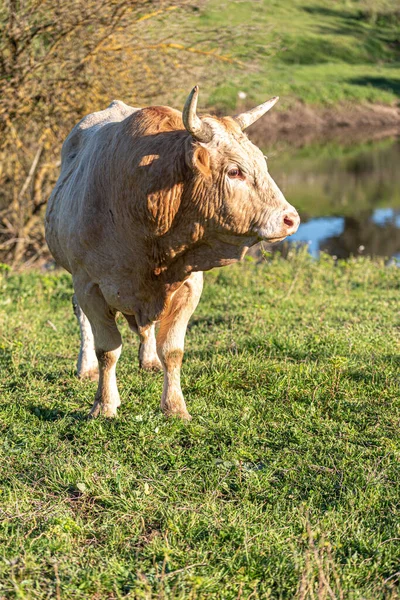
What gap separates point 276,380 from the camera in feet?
19.7

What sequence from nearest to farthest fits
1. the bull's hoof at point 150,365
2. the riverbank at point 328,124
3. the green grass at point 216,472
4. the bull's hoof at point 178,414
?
the green grass at point 216,472, the bull's hoof at point 178,414, the bull's hoof at point 150,365, the riverbank at point 328,124

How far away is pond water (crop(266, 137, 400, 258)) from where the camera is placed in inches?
714

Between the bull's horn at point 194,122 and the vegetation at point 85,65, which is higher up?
the bull's horn at point 194,122

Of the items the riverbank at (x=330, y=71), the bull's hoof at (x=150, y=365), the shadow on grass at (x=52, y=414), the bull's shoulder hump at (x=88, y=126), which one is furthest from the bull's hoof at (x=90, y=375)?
the riverbank at (x=330, y=71)

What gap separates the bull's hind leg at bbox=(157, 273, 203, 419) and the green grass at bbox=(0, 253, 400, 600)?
160 millimetres

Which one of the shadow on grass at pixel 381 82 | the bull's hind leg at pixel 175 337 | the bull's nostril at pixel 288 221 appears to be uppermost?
the bull's nostril at pixel 288 221

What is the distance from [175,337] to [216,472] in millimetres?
1356

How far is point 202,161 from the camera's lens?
15.0 feet

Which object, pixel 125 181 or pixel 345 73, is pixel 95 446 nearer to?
pixel 125 181

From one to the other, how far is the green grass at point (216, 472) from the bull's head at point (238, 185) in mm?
1485

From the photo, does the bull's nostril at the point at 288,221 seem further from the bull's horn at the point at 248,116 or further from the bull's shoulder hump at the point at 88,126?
the bull's shoulder hump at the point at 88,126

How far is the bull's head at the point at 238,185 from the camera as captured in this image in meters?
4.51

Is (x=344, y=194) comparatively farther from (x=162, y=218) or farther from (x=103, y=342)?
(x=162, y=218)

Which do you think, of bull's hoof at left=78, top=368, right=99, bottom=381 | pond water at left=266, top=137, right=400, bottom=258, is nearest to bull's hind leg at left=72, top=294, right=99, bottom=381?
bull's hoof at left=78, top=368, right=99, bottom=381
